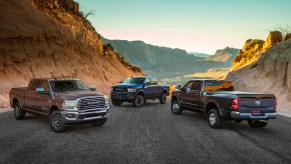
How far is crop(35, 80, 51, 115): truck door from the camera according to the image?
1132 centimetres

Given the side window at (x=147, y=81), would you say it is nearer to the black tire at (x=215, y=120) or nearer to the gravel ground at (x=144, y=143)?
the gravel ground at (x=144, y=143)

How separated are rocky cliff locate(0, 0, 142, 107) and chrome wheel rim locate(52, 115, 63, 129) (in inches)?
449

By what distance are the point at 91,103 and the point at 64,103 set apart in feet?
3.05

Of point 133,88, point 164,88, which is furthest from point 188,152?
point 164,88

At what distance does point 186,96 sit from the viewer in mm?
14859

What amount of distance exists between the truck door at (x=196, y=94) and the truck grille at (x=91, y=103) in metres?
4.50

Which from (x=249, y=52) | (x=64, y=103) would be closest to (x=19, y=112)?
(x=64, y=103)

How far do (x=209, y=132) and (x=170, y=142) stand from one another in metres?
2.44

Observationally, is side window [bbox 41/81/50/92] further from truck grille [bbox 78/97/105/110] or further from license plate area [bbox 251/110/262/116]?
license plate area [bbox 251/110/262/116]

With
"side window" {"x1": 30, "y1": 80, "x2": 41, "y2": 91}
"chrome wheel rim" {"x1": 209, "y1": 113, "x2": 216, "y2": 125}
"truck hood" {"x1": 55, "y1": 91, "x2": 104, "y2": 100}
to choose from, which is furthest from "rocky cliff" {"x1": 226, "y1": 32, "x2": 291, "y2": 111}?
"side window" {"x1": 30, "y1": 80, "x2": 41, "y2": 91}

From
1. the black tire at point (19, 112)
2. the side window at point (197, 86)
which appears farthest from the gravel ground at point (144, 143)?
the side window at point (197, 86)

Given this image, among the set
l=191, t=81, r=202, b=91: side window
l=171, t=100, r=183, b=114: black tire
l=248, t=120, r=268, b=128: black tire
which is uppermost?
l=191, t=81, r=202, b=91: side window

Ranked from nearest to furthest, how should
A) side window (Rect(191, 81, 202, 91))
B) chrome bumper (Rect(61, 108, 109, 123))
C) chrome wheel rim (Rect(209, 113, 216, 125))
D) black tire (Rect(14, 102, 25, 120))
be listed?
chrome bumper (Rect(61, 108, 109, 123)), chrome wheel rim (Rect(209, 113, 216, 125)), black tire (Rect(14, 102, 25, 120)), side window (Rect(191, 81, 202, 91))

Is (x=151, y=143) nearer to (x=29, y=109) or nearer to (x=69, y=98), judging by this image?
(x=69, y=98)
